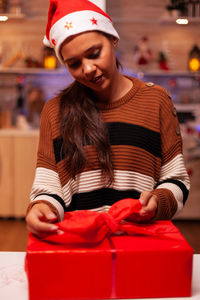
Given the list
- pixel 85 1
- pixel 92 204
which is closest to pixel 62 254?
pixel 92 204

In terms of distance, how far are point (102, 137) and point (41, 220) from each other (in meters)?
0.28

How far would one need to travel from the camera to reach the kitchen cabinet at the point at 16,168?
3.17m

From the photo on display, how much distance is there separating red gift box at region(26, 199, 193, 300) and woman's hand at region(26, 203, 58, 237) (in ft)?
0.09

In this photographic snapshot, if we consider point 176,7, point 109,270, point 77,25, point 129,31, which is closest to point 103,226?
point 109,270

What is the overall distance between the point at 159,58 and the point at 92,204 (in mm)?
2904

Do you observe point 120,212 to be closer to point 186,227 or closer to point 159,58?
point 186,227

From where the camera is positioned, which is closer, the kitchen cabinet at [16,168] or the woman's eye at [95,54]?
the woman's eye at [95,54]

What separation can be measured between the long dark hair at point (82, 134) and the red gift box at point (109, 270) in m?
0.30

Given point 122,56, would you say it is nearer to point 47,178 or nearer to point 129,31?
point 129,31

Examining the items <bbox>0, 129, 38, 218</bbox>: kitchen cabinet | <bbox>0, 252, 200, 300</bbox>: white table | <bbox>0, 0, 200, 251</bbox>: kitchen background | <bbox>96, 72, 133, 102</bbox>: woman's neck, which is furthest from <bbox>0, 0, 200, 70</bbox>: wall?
<bbox>0, 252, 200, 300</bbox>: white table

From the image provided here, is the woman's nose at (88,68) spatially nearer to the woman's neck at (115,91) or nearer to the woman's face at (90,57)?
the woman's face at (90,57)

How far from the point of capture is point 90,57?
0.83 m

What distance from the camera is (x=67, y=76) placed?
145 inches

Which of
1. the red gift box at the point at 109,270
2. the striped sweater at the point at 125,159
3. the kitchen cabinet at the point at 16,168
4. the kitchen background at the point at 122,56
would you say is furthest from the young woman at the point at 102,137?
the kitchen background at the point at 122,56
